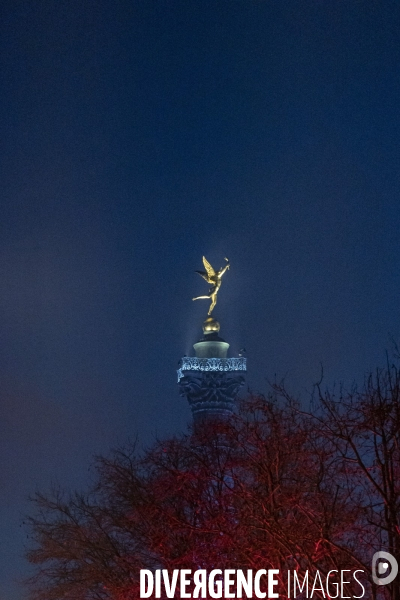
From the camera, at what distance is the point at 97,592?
32844mm

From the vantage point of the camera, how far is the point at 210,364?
300 ft

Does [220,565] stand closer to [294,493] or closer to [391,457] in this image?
[294,493]

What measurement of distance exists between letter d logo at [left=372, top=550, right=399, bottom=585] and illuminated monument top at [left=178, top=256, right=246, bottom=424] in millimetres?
69204

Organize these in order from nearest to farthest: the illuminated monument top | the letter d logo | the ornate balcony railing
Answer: the letter d logo
the illuminated monument top
the ornate balcony railing

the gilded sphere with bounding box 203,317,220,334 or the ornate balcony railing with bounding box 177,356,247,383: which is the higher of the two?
the gilded sphere with bounding box 203,317,220,334

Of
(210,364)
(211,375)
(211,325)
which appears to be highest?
(211,325)

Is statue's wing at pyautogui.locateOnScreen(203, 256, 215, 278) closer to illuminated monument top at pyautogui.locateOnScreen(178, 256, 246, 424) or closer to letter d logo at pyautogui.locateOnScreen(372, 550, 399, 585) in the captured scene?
illuminated monument top at pyautogui.locateOnScreen(178, 256, 246, 424)

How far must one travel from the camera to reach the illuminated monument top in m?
89.8

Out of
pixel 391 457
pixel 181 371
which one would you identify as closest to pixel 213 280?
pixel 181 371

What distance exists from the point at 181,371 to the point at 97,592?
2306 inches

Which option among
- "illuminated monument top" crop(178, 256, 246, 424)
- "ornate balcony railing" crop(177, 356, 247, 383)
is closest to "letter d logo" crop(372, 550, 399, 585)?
"illuminated monument top" crop(178, 256, 246, 424)

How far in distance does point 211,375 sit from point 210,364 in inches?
69.0

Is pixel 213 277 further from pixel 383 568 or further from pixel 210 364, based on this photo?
pixel 383 568

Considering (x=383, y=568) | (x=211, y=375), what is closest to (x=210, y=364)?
(x=211, y=375)
